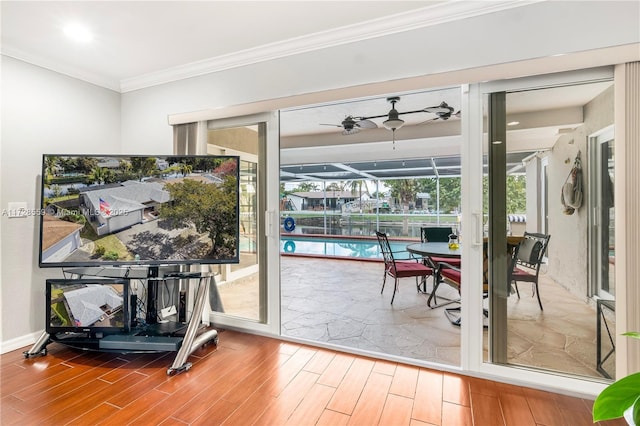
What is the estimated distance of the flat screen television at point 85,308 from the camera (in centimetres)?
260

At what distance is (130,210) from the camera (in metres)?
2.57

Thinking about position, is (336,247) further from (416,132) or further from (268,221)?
(268,221)

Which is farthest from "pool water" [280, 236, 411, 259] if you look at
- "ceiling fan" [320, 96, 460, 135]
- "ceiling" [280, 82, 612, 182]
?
"ceiling fan" [320, 96, 460, 135]

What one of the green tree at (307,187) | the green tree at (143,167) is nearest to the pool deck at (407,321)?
the green tree at (143,167)

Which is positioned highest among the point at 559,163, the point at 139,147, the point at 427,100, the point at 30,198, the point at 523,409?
the point at 427,100

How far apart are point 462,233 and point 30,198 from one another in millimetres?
3662

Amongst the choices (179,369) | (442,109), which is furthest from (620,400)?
(442,109)

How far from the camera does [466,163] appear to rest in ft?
7.61

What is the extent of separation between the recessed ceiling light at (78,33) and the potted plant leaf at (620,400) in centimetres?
355

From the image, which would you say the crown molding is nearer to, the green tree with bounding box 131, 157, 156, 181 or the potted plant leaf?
the green tree with bounding box 131, 157, 156, 181

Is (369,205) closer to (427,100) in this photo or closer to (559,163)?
(427,100)

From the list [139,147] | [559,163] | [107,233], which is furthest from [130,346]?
[559,163]

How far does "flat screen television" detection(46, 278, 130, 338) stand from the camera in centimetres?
260

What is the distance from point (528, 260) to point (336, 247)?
23.8ft
